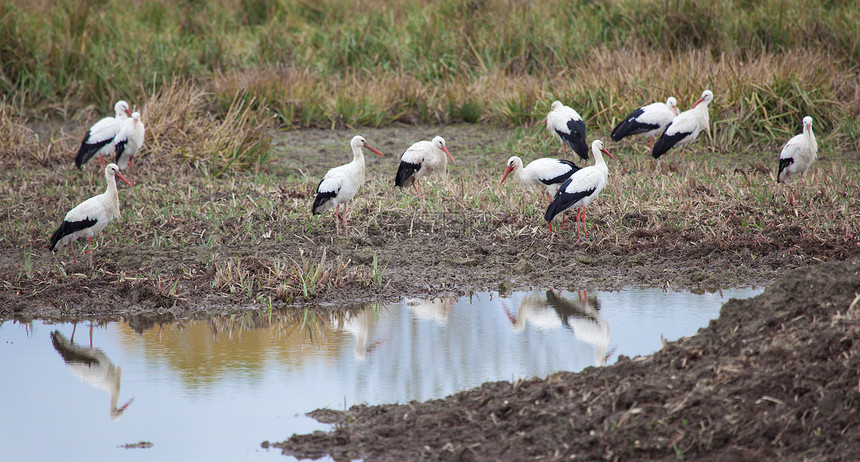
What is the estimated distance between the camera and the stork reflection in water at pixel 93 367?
16.3 feet

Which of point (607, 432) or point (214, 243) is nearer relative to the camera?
point (607, 432)

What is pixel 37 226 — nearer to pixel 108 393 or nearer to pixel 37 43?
pixel 108 393

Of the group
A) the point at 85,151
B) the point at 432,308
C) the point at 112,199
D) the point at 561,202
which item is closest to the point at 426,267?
the point at 432,308

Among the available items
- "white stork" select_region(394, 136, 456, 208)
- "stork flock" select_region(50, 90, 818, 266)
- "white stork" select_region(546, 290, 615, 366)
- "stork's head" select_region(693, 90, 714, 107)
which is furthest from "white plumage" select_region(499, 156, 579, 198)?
"stork's head" select_region(693, 90, 714, 107)

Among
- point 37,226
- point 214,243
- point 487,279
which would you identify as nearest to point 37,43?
point 37,226

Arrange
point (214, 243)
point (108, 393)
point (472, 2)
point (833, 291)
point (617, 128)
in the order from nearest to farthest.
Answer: point (833, 291) < point (108, 393) < point (214, 243) < point (617, 128) < point (472, 2)

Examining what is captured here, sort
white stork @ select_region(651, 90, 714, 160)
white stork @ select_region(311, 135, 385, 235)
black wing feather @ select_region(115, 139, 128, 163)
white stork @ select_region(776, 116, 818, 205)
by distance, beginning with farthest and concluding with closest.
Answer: white stork @ select_region(651, 90, 714, 160), black wing feather @ select_region(115, 139, 128, 163), white stork @ select_region(776, 116, 818, 205), white stork @ select_region(311, 135, 385, 235)

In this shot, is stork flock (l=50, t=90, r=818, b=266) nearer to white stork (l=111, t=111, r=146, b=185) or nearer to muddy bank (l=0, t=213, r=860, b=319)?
white stork (l=111, t=111, r=146, b=185)

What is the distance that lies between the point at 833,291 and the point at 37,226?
686 cm

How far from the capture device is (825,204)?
8398 mm

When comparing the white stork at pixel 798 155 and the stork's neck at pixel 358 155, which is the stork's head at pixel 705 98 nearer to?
the white stork at pixel 798 155

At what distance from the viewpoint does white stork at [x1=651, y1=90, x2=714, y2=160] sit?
1051cm

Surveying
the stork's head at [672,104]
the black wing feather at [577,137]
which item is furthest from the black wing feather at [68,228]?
the stork's head at [672,104]

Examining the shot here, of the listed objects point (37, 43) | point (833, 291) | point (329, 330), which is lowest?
point (329, 330)
